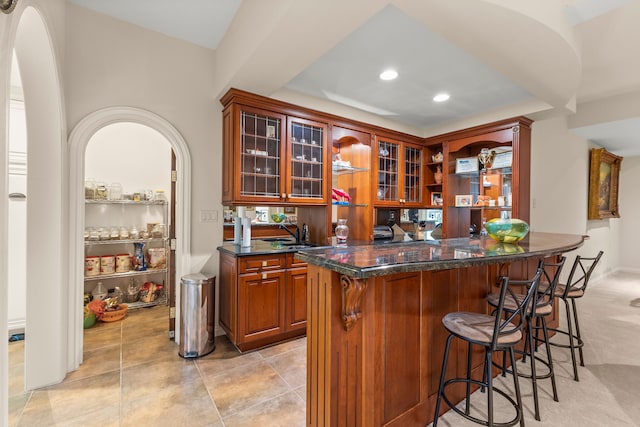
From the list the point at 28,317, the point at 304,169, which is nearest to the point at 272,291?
the point at 304,169

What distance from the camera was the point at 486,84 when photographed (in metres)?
3.24

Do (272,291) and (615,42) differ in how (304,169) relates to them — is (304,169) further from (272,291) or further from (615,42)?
(615,42)

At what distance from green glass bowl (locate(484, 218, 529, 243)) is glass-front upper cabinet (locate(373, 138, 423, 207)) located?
6.41 feet

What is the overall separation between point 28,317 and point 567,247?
12.8 ft

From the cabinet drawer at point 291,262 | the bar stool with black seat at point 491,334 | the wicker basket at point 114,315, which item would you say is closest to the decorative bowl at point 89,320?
the wicker basket at point 114,315

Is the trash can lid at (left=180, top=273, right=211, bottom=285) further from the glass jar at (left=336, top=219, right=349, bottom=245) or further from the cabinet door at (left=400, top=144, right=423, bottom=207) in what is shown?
the cabinet door at (left=400, top=144, right=423, bottom=207)

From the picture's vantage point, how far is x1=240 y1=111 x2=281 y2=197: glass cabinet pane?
2992 mm

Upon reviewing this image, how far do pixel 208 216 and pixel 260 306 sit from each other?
106cm

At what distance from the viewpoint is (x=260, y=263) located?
9.22 feet

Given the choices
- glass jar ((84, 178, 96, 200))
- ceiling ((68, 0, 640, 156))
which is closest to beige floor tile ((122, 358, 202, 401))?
glass jar ((84, 178, 96, 200))

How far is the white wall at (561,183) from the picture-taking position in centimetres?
428

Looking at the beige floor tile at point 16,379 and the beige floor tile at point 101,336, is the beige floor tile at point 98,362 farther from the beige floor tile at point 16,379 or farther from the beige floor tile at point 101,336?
the beige floor tile at point 16,379

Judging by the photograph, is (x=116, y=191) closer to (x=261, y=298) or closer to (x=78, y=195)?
(x=78, y=195)

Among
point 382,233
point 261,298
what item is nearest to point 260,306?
point 261,298
